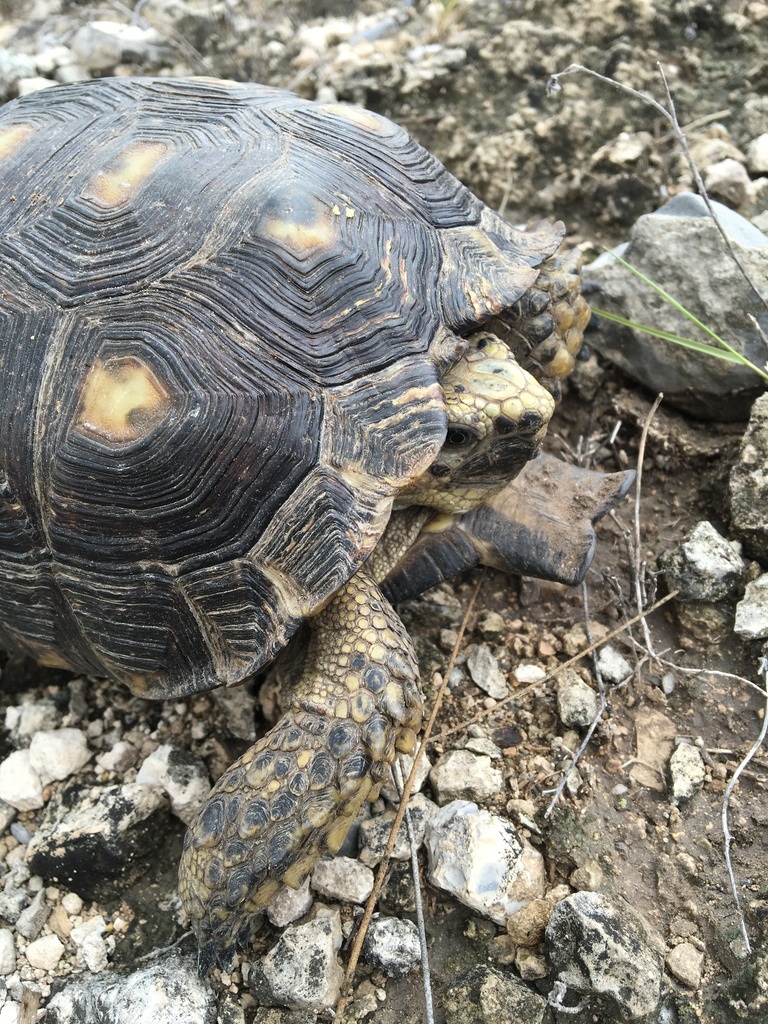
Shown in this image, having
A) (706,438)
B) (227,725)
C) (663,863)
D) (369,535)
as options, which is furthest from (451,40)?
(663,863)

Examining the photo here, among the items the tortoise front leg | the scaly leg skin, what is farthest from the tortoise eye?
the scaly leg skin

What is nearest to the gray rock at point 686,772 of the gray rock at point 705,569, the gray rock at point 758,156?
the gray rock at point 705,569

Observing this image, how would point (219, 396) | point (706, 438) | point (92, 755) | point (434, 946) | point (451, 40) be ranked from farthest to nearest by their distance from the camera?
point (451, 40) < point (706, 438) < point (92, 755) < point (434, 946) < point (219, 396)

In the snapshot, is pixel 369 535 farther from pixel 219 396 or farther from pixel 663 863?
pixel 663 863

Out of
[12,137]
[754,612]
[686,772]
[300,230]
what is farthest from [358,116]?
[686,772]

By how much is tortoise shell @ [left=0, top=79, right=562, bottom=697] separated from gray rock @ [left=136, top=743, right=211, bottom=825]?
11.8 inches

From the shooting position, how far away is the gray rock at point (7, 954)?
1958mm

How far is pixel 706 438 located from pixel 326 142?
159cm

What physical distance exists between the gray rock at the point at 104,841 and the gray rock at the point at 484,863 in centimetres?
78

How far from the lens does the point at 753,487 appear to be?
229 centimetres

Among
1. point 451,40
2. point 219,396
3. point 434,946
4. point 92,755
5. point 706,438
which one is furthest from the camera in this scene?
point 451,40

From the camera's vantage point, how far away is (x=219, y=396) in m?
1.75

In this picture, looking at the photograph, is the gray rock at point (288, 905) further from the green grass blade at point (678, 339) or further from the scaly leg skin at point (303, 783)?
the green grass blade at point (678, 339)

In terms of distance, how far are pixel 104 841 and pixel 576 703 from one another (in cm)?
136
